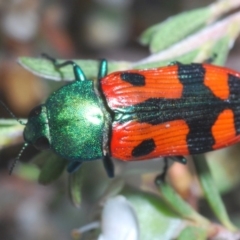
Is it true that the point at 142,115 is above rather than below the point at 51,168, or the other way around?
above

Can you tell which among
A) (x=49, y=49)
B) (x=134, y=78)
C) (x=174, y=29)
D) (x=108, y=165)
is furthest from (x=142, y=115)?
(x=49, y=49)

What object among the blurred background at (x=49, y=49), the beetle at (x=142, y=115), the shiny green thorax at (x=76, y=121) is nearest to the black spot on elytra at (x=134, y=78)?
the beetle at (x=142, y=115)

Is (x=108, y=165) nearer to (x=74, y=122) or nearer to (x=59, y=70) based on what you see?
(x=74, y=122)

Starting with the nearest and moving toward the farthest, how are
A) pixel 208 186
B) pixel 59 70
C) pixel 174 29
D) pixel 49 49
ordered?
pixel 208 186 → pixel 59 70 → pixel 174 29 → pixel 49 49

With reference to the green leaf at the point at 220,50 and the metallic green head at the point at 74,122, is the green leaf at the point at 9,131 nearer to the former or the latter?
the metallic green head at the point at 74,122

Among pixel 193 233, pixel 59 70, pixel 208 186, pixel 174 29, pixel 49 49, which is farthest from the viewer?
pixel 49 49

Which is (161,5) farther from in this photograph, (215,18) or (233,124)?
(233,124)

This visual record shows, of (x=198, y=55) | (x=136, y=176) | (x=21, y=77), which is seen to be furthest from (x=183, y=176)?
(x=21, y=77)
